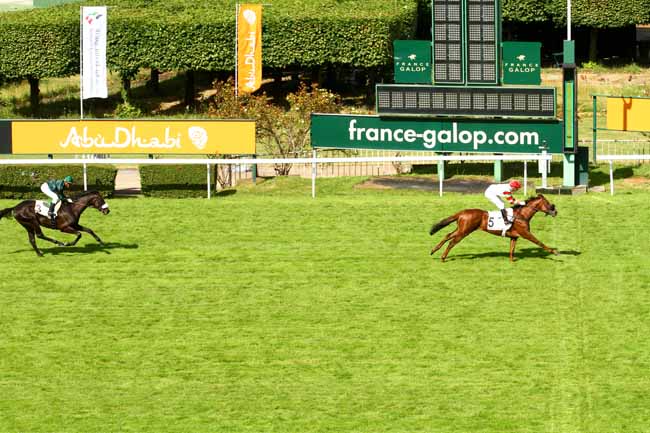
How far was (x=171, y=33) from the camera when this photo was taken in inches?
1740

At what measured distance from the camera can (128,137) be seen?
29.6 meters

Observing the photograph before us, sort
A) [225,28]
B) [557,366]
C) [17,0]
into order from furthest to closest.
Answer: [17,0], [225,28], [557,366]

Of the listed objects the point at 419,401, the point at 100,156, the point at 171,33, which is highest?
the point at 171,33

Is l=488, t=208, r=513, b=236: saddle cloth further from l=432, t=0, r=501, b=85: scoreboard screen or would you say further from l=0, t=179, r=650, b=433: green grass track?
l=432, t=0, r=501, b=85: scoreboard screen

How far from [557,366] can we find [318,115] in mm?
14082

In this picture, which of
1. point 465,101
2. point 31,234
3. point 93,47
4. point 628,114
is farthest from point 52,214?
point 628,114

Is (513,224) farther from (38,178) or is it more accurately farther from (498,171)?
(38,178)

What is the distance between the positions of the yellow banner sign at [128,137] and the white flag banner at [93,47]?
441 centimetres

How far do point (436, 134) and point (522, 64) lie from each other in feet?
7.04

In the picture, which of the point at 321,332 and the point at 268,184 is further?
the point at 268,184

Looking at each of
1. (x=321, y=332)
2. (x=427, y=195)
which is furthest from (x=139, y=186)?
(x=321, y=332)

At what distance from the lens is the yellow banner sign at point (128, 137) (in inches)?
1157

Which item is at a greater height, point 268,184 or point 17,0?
point 17,0

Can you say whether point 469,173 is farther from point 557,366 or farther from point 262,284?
point 557,366
